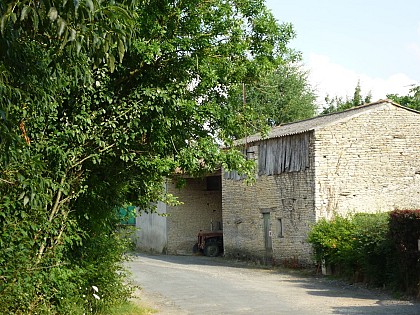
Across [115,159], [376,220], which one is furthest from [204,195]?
[115,159]

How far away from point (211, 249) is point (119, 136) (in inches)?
1011

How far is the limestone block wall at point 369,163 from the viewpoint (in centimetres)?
2692

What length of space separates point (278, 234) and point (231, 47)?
17516 millimetres

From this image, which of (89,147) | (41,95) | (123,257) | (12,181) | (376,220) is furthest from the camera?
(376,220)

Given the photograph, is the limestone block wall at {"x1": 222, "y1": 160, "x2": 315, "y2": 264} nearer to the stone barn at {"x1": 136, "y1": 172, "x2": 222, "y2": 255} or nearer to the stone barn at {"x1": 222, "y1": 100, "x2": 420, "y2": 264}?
the stone barn at {"x1": 222, "y1": 100, "x2": 420, "y2": 264}

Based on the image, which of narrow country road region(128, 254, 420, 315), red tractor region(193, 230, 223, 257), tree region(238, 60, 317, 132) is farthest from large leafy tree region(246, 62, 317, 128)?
narrow country road region(128, 254, 420, 315)

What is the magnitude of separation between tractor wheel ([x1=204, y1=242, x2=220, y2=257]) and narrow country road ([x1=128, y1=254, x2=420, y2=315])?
861 centimetres

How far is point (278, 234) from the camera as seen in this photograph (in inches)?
1165

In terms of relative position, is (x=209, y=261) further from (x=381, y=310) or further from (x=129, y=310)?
(x=129, y=310)

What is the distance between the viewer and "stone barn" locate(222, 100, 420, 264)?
27.0 meters

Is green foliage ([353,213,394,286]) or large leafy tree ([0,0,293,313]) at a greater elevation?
large leafy tree ([0,0,293,313])

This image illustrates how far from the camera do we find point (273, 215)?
3000 cm

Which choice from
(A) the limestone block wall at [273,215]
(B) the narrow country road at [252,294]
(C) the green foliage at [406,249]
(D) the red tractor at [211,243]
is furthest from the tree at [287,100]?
(C) the green foliage at [406,249]

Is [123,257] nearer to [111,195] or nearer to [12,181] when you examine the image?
[111,195]
